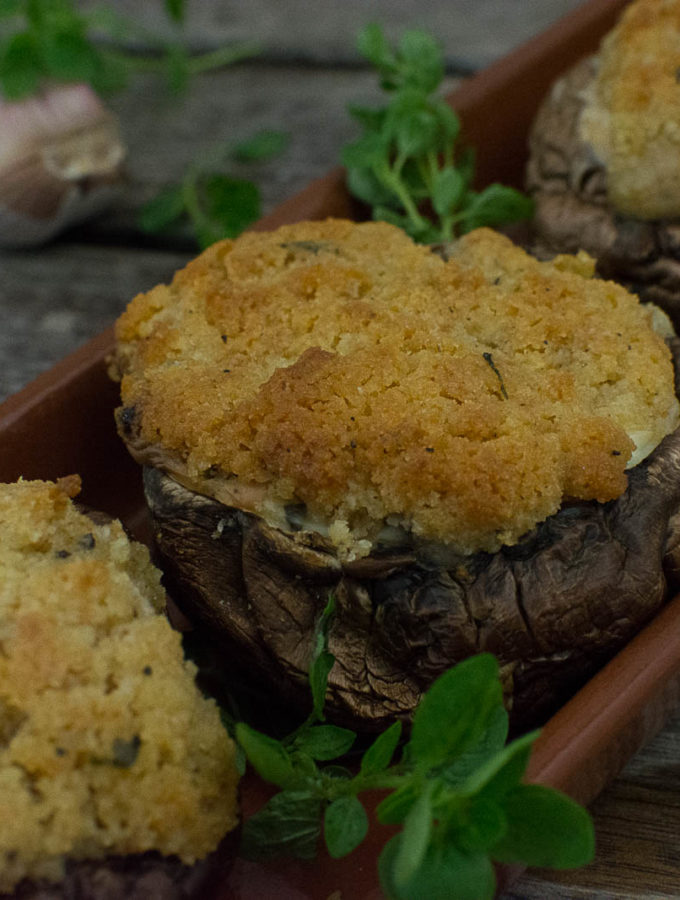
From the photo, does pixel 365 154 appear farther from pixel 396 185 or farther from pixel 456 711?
pixel 456 711

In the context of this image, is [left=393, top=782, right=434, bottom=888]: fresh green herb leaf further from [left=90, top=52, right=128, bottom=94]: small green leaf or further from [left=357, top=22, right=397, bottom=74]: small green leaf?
[left=90, top=52, right=128, bottom=94]: small green leaf

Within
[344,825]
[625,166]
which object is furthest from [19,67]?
[344,825]

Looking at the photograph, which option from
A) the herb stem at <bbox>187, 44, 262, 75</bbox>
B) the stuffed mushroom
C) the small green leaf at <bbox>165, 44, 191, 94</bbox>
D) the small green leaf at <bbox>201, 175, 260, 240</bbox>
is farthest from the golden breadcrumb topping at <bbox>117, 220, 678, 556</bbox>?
the herb stem at <bbox>187, 44, 262, 75</bbox>

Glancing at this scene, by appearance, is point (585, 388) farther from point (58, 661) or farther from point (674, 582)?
point (58, 661)

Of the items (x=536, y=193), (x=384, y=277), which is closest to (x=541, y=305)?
(x=384, y=277)

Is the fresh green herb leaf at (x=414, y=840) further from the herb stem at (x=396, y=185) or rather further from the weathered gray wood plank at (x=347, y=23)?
the weathered gray wood plank at (x=347, y=23)

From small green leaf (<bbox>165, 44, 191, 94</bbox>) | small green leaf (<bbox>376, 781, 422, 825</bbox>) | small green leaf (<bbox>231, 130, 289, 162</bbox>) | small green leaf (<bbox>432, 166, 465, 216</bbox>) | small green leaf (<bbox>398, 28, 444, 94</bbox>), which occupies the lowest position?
small green leaf (<bbox>376, 781, 422, 825</bbox>)
